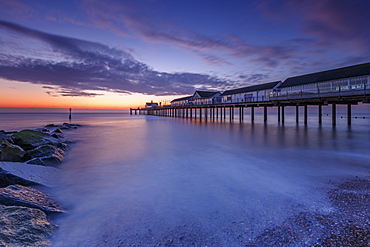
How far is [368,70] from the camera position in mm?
20984

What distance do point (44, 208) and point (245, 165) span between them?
686 centimetres

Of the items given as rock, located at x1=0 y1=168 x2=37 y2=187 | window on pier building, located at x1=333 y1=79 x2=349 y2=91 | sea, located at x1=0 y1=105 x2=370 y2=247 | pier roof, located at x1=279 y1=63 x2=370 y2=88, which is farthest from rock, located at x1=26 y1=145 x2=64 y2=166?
pier roof, located at x1=279 y1=63 x2=370 y2=88

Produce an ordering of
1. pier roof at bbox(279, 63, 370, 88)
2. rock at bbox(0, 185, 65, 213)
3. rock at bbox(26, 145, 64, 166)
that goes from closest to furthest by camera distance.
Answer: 1. rock at bbox(0, 185, 65, 213)
2. rock at bbox(26, 145, 64, 166)
3. pier roof at bbox(279, 63, 370, 88)

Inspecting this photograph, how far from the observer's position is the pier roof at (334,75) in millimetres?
21922

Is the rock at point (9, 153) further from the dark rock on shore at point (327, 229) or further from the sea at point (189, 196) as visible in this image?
the dark rock on shore at point (327, 229)

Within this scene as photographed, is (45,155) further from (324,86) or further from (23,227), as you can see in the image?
(324,86)

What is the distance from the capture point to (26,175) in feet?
19.4

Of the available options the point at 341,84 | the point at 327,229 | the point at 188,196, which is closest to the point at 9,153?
the point at 188,196

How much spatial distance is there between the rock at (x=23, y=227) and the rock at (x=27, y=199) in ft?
1.42

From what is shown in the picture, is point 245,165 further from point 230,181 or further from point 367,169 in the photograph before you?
point 367,169

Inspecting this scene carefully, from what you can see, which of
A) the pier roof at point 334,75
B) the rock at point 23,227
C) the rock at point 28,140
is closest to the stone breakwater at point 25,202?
the rock at point 23,227

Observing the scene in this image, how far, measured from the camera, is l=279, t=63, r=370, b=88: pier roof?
863 inches

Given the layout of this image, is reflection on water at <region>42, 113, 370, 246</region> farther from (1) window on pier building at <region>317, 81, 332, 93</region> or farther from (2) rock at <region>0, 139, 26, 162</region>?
(1) window on pier building at <region>317, 81, 332, 93</region>

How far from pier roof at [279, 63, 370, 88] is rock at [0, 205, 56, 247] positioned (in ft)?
91.4
